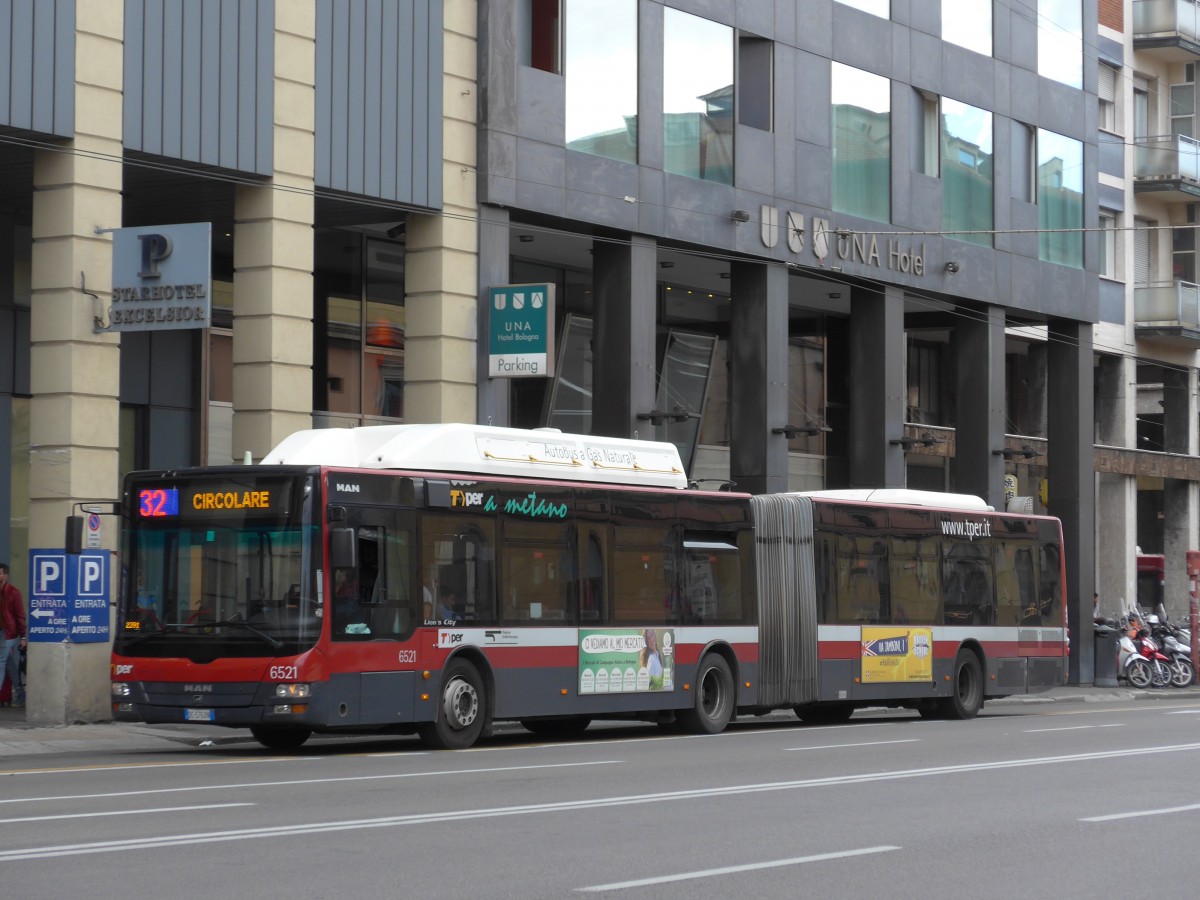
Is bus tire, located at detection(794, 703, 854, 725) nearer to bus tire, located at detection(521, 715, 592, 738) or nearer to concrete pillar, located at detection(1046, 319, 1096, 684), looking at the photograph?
bus tire, located at detection(521, 715, 592, 738)

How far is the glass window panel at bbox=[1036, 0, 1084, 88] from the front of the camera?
40438mm

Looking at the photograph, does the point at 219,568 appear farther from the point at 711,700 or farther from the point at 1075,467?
the point at 1075,467

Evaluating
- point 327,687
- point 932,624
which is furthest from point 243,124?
point 932,624

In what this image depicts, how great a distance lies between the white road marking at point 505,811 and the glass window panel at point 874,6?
20.5m

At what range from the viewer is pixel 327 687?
17.3 metres

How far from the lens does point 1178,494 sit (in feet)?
168

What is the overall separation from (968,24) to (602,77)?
458 inches

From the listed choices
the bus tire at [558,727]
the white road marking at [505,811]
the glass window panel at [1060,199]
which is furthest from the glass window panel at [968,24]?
the white road marking at [505,811]

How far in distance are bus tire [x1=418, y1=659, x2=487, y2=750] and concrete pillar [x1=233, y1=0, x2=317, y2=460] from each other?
659 cm

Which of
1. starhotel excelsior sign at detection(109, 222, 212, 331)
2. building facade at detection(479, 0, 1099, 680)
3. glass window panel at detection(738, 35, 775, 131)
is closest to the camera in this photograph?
starhotel excelsior sign at detection(109, 222, 212, 331)

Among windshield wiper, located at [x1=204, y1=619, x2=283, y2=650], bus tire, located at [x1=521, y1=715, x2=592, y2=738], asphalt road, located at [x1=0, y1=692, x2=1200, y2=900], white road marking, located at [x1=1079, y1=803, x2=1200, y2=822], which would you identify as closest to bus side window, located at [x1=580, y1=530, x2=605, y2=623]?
bus tire, located at [x1=521, y1=715, x2=592, y2=738]

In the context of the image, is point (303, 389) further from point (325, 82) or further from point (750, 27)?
point (750, 27)

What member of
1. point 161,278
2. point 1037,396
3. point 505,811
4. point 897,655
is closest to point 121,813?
point 505,811

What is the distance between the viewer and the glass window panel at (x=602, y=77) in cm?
2914
